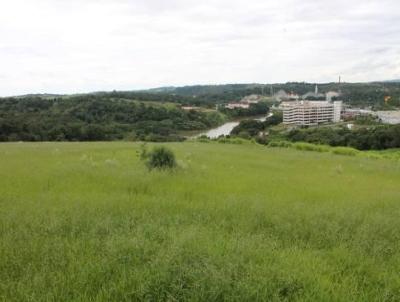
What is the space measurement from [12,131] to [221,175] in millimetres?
32352

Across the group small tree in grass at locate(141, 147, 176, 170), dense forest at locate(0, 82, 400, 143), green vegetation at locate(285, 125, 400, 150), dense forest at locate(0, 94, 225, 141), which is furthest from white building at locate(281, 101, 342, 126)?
small tree in grass at locate(141, 147, 176, 170)

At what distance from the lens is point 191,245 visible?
14.4 ft

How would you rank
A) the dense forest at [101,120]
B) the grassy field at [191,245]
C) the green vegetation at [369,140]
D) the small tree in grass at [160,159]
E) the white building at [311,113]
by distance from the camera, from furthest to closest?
the white building at [311,113] < the green vegetation at [369,140] < the dense forest at [101,120] < the small tree in grass at [160,159] < the grassy field at [191,245]

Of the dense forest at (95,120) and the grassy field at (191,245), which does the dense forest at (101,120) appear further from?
the grassy field at (191,245)

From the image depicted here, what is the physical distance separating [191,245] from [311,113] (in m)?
92.3

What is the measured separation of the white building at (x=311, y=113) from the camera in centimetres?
8512

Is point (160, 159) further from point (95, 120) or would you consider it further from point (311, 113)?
point (311, 113)

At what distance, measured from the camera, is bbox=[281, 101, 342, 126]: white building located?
85.1 m

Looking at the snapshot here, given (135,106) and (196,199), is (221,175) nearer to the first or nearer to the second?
(196,199)

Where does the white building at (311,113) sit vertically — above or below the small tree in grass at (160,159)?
below

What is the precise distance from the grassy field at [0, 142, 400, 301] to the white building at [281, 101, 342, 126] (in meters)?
79.1

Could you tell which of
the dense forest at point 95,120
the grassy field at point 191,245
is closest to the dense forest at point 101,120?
the dense forest at point 95,120

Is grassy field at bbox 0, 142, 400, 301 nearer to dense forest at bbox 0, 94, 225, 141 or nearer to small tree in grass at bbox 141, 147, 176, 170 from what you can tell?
small tree in grass at bbox 141, 147, 176, 170

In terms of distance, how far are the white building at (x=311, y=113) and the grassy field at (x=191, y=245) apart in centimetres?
7913
